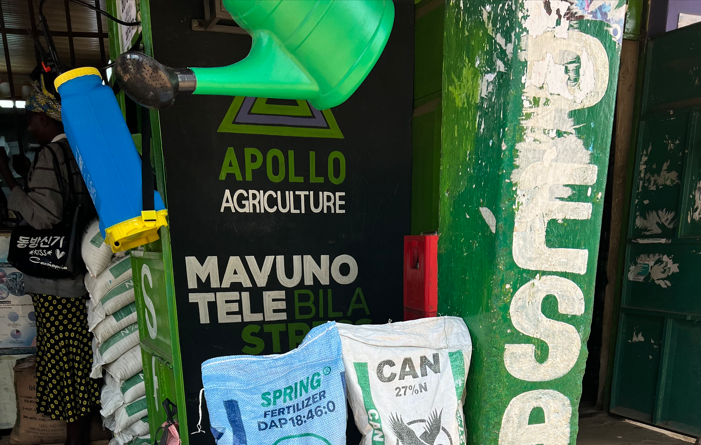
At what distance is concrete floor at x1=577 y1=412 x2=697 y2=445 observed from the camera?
9.43 feet

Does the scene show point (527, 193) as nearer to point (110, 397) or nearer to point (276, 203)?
point (276, 203)

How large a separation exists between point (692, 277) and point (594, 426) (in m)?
1.25

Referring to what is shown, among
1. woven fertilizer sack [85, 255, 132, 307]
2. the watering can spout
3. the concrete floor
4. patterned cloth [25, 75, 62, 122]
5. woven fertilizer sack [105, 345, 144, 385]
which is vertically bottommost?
the concrete floor

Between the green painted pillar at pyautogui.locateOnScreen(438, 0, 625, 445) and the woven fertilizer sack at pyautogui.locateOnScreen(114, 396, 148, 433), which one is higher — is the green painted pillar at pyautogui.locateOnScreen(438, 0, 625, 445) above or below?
above

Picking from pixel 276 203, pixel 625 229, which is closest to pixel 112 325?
pixel 276 203

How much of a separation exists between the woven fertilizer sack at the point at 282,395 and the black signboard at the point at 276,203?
88 centimetres

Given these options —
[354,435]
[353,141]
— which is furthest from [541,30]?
[354,435]

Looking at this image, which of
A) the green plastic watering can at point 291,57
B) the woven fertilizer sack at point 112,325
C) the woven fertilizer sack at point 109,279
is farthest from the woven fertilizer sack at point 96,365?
the green plastic watering can at point 291,57

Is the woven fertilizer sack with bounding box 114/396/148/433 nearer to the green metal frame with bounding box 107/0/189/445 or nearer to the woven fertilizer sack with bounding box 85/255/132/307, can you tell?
the woven fertilizer sack with bounding box 85/255/132/307

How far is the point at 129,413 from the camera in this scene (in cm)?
249

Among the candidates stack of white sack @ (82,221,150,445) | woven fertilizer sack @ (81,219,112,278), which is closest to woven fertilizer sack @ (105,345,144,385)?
stack of white sack @ (82,221,150,445)

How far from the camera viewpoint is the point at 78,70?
1.56 metres

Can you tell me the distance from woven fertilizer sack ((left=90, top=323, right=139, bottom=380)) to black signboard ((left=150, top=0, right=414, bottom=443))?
0.75 meters

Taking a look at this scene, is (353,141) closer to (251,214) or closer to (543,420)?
(251,214)
